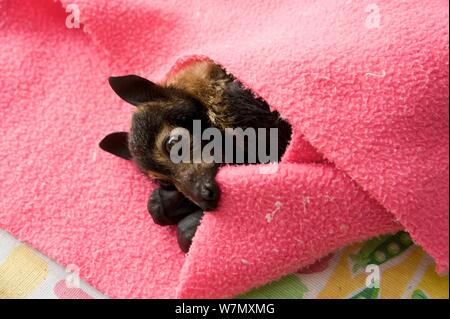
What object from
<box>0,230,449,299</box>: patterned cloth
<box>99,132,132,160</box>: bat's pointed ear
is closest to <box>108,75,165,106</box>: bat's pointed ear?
<box>99,132,132,160</box>: bat's pointed ear

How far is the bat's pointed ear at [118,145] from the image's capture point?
5.33ft

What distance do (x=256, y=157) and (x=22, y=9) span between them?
1.13 metres

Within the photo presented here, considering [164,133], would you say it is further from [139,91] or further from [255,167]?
[255,167]

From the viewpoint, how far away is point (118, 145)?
1.64m

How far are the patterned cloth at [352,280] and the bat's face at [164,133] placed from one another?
1.08 feet

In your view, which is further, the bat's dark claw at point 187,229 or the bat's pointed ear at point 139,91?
the bat's pointed ear at point 139,91

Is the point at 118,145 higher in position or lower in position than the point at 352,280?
higher

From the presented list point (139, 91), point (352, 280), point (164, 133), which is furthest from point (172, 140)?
point (352, 280)

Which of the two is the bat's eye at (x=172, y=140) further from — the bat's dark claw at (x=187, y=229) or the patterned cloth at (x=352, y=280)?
the patterned cloth at (x=352, y=280)

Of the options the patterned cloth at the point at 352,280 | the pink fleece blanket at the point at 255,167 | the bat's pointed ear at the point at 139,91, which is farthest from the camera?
the bat's pointed ear at the point at 139,91

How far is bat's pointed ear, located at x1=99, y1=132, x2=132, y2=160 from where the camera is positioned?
163 centimetres

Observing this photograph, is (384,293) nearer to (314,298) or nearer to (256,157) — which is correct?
(314,298)

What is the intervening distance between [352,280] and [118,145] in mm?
801

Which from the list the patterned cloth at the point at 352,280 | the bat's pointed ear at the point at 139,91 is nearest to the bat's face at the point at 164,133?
the bat's pointed ear at the point at 139,91
